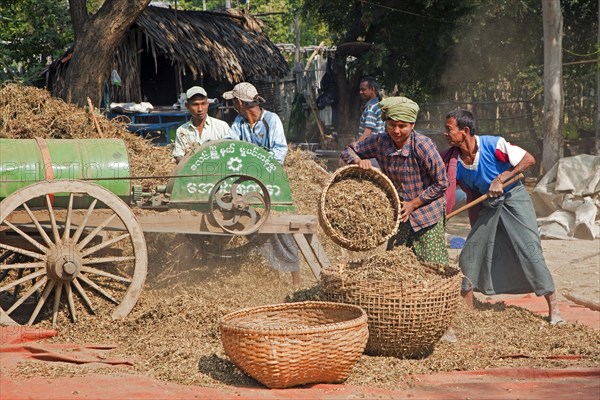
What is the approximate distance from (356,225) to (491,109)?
13294 mm

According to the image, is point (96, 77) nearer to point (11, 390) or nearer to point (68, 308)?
point (68, 308)

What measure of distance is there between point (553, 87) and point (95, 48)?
7214 mm

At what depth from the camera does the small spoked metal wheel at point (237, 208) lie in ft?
22.9

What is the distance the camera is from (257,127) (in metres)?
8.02

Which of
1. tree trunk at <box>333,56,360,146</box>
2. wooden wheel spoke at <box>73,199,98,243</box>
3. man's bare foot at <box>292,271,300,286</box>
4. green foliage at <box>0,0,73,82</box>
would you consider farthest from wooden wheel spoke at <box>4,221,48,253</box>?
tree trunk at <box>333,56,360,146</box>

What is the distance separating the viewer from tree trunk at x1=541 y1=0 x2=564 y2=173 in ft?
44.4

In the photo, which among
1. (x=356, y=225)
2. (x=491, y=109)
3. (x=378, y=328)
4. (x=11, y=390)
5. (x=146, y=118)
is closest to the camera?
(x=11, y=390)

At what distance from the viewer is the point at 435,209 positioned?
640cm

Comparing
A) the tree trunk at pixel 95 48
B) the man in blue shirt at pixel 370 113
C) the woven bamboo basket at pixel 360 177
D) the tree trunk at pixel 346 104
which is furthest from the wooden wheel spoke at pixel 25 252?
the tree trunk at pixel 346 104

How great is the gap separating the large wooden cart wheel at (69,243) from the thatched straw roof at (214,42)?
7.50 m

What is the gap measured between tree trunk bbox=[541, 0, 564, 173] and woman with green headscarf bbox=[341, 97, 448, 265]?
25.3 feet

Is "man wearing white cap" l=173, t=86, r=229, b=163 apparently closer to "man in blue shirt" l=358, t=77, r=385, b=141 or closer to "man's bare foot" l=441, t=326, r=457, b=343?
"man in blue shirt" l=358, t=77, r=385, b=141

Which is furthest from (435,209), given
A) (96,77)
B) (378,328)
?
(96,77)

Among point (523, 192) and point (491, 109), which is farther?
point (491, 109)
